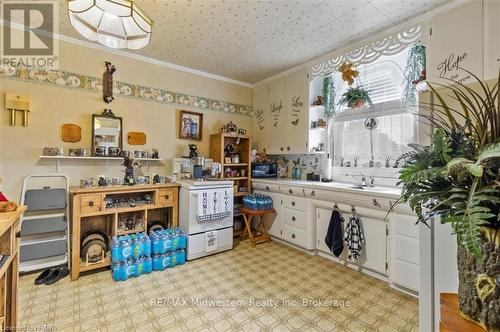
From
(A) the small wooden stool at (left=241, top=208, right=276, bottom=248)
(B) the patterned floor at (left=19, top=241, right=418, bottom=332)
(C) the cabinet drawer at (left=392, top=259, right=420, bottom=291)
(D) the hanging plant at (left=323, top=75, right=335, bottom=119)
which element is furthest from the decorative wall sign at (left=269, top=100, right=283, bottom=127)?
(C) the cabinet drawer at (left=392, top=259, right=420, bottom=291)

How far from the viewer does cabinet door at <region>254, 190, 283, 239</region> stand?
3.44 m

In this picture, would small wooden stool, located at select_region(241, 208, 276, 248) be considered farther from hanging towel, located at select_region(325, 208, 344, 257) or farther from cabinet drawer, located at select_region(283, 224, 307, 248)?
hanging towel, located at select_region(325, 208, 344, 257)

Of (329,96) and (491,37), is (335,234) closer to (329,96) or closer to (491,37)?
(329,96)

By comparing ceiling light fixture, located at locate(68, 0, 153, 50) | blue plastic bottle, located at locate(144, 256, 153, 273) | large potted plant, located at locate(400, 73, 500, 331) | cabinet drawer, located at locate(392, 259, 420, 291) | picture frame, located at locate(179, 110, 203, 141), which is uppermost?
ceiling light fixture, located at locate(68, 0, 153, 50)

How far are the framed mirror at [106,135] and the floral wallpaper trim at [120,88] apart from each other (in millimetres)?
350

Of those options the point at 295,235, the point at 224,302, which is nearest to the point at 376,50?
the point at 295,235

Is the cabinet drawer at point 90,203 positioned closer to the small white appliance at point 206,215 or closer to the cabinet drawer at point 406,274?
the small white appliance at point 206,215

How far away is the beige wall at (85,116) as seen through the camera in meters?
2.47

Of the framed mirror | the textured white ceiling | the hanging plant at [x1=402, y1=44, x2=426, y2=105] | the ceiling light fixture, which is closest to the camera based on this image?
the ceiling light fixture

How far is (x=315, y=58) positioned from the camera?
329cm

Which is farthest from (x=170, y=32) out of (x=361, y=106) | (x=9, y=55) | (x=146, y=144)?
(x=361, y=106)

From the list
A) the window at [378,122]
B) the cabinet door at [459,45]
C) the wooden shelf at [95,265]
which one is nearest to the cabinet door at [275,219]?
the window at [378,122]

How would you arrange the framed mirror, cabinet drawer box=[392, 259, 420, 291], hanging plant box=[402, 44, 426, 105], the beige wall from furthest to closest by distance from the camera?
the framed mirror < the beige wall < hanging plant box=[402, 44, 426, 105] < cabinet drawer box=[392, 259, 420, 291]

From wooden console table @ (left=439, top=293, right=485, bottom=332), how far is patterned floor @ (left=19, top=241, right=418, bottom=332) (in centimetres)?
121
